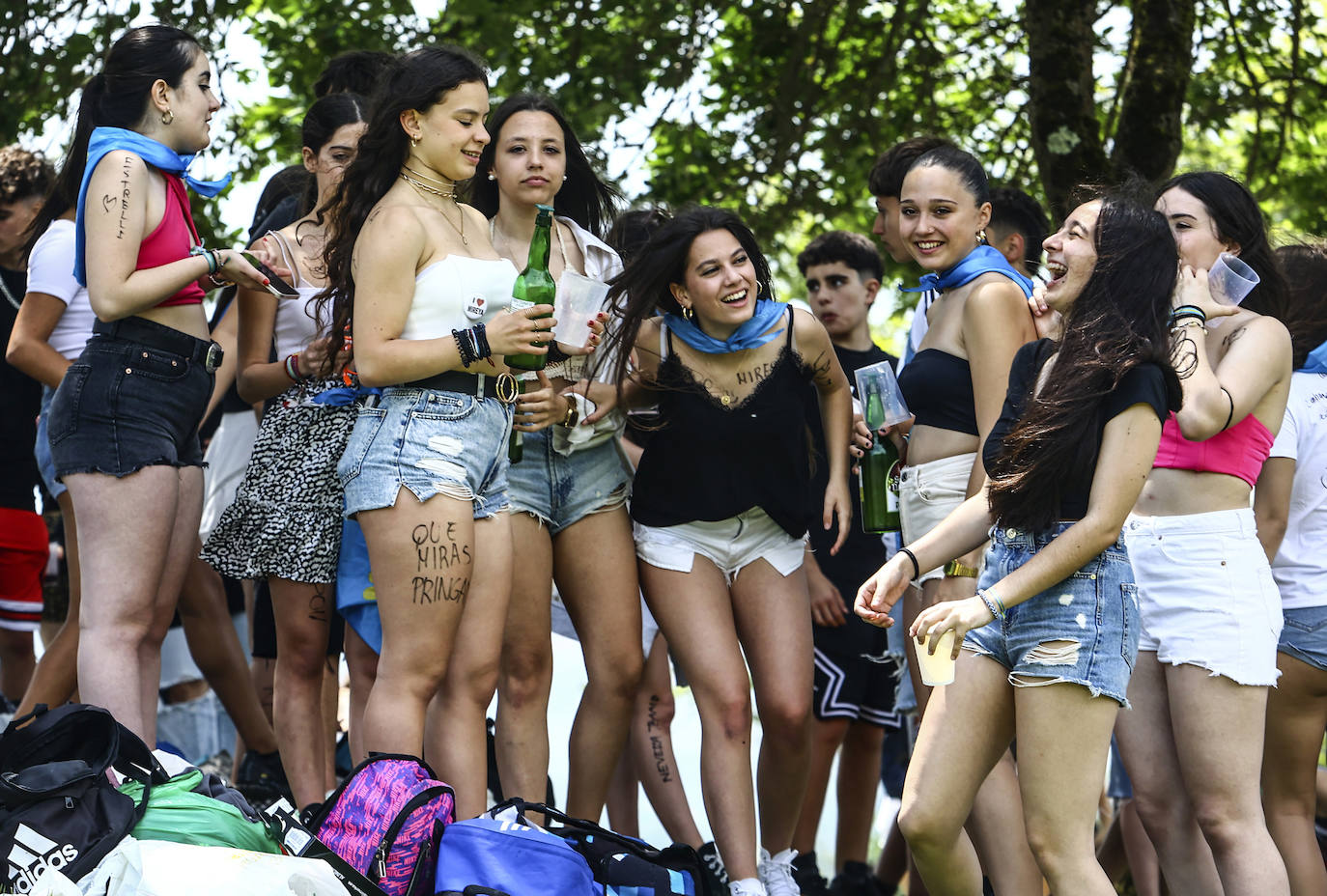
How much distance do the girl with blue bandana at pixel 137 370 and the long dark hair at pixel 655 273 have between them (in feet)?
3.70

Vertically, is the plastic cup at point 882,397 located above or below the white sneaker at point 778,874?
above

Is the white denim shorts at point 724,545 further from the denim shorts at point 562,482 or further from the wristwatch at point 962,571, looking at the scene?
the wristwatch at point 962,571

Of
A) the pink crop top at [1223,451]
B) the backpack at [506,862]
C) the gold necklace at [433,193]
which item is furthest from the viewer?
the gold necklace at [433,193]

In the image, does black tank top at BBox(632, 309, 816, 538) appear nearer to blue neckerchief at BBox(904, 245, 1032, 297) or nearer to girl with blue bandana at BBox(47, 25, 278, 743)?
blue neckerchief at BBox(904, 245, 1032, 297)

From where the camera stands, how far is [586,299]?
12.8 ft

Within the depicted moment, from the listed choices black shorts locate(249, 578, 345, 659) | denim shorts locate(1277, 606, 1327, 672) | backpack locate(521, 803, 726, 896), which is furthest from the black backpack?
denim shorts locate(1277, 606, 1327, 672)

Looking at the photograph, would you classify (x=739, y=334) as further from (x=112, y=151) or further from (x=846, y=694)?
(x=112, y=151)

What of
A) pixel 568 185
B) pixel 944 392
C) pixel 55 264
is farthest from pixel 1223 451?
pixel 55 264

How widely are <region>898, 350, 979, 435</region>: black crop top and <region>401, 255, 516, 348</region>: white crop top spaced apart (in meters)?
1.24

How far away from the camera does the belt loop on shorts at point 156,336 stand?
368 cm

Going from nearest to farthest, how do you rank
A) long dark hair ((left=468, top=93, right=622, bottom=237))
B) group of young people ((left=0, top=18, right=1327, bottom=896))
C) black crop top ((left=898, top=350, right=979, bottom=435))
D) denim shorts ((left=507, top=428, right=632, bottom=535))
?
group of young people ((left=0, top=18, right=1327, bottom=896))
black crop top ((left=898, top=350, right=979, bottom=435))
denim shorts ((left=507, top=428, right=632, bottom=535))
long dark hair ((left=468, top=93, right=622, bottom=237))

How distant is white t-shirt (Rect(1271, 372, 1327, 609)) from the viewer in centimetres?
398

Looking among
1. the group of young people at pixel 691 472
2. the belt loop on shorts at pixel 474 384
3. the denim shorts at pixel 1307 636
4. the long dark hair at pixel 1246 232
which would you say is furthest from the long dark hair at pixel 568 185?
the denim shorts at pixel 1307 636

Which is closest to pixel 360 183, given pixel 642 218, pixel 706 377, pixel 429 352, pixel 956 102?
pixel 429 352
